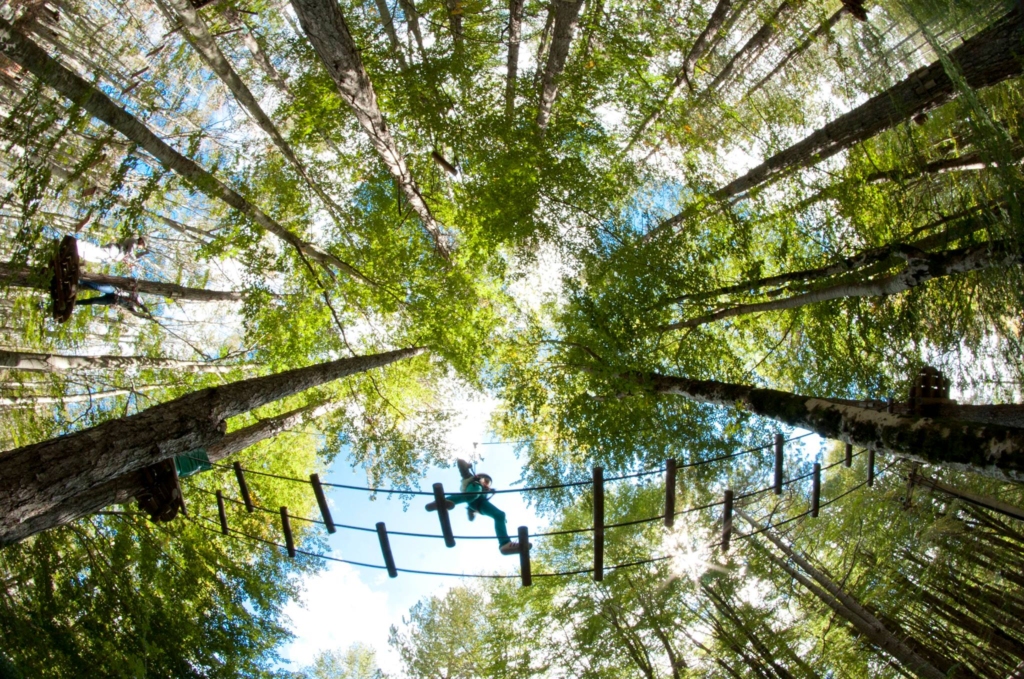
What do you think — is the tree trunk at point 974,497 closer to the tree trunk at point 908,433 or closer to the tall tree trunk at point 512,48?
the tree trunk at point 908,433

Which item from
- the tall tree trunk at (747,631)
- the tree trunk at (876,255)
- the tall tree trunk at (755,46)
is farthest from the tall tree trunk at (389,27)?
the tall tree trunk at (747,631)

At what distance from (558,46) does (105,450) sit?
5.97 metres

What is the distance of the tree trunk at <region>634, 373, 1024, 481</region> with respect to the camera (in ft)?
8.48

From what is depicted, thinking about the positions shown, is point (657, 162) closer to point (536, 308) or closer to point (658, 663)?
point (536, 308)

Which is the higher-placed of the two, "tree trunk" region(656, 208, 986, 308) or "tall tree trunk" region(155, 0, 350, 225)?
"tall tree trunk" region(155, 0, 350, 225)

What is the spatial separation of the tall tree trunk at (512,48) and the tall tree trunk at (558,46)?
447 mm

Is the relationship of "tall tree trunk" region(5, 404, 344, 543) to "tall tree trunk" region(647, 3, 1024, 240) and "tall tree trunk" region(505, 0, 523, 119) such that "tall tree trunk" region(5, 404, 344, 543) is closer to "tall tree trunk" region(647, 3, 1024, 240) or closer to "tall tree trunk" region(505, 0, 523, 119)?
"tall tree trunk" region(505, 0, 523, 119)

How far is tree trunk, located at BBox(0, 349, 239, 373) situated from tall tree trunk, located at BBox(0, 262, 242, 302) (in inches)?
32.8

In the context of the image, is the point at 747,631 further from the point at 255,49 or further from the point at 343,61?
the point at 255,49

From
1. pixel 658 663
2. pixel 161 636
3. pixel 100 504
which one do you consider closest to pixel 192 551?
pixel 161 636

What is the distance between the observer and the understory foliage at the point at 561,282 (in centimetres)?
488

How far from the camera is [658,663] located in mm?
9031

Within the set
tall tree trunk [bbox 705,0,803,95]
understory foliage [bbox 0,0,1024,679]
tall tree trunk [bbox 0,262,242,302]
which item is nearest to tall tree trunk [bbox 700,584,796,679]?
understory foliage [bbox 0,0,1024,679]

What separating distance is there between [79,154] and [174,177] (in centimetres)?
150
